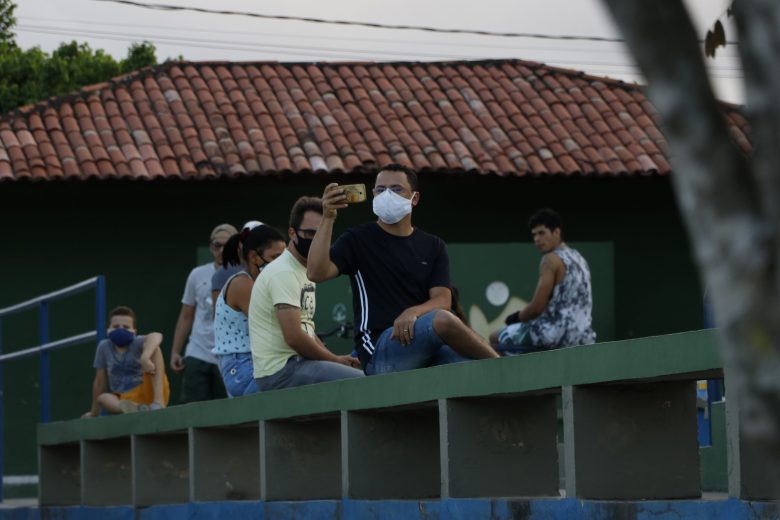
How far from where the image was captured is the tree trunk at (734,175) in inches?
69.8

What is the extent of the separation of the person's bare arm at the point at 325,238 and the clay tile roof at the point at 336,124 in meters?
10.6

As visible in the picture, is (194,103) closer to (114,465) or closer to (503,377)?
→ (114,465)

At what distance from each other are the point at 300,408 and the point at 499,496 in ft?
4.11

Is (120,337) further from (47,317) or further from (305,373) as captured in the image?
(305,373)

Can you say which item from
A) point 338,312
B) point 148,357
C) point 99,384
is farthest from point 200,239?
point 148,357

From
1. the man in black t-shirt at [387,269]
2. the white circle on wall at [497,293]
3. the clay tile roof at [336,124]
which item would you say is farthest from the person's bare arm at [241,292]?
the white circle on wall at [497,293]

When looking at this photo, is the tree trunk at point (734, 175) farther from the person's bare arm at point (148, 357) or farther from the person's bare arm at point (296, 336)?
the person's bare arm at point (148, 357)

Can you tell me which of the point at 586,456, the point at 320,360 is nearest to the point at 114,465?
the point at 320,360

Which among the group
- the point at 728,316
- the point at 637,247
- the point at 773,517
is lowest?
the point at 773,517

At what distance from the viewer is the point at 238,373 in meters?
8.31

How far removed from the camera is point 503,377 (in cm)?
561

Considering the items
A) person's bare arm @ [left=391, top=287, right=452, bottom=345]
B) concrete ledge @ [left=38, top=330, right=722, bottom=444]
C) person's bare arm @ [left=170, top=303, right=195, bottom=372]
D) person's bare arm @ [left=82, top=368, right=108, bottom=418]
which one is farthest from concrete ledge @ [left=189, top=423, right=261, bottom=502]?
person's bare arm @ [left=170, top=303, right=195, bottom=372]

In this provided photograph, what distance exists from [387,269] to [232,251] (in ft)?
5.87

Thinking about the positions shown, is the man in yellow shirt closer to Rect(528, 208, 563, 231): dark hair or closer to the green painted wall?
Rect(528, 208, 563, 231): dark hair
